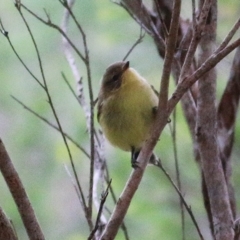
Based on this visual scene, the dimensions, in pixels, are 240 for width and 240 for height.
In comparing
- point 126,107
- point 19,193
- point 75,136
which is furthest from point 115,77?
point 75,136

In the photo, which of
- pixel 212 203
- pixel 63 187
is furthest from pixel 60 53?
pixel 212 203

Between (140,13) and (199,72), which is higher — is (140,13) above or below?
above

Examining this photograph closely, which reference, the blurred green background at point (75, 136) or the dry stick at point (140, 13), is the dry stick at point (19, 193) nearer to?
the dry stick at point (140, 13)

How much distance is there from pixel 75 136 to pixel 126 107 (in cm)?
125

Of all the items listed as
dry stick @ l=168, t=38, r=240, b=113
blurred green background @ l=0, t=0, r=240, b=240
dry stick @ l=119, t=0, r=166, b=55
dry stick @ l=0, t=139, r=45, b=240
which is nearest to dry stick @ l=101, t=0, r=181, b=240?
dry stick @ l=168, t=38, r=240, b=113

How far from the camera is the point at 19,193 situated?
1258 millimetres

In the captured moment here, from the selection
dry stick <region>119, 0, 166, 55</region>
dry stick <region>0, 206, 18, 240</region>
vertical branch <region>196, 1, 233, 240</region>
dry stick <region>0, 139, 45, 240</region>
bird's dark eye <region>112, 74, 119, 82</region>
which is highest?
dry stick <region>119, 0, 166, 55</region>

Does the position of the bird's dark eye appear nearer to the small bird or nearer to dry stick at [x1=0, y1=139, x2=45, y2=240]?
the small bird

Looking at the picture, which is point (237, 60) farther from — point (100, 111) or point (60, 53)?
point (60, 53)

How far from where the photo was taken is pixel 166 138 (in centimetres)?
290

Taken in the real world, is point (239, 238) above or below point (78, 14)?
below

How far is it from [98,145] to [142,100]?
196 millimetres

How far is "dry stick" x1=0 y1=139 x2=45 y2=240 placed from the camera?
4.03 feet

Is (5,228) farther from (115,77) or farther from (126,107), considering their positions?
(115,77)
